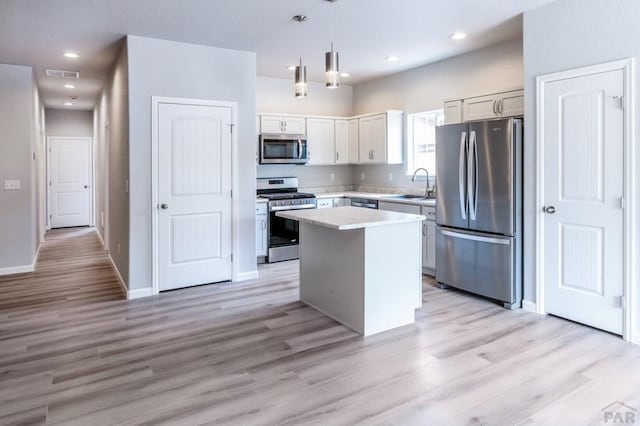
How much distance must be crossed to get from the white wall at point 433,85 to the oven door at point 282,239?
165 cm

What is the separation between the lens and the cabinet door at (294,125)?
21.2ft

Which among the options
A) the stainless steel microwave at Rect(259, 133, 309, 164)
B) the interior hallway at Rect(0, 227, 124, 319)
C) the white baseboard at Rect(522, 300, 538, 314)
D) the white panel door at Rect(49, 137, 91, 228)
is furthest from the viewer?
the white panel door at Rect(49, 137, 91, 228)

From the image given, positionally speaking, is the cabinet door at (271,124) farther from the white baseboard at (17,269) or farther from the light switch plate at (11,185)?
the white baseboard at (17,269)

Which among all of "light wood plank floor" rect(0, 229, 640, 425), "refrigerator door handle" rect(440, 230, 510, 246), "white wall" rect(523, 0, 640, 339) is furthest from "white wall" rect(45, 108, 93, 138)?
"white wall" rect(523, 0, 640, 339)

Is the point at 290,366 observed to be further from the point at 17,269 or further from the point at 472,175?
the point at 17,269

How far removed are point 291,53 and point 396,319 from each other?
3398 mm

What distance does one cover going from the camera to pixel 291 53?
5270 millimetres

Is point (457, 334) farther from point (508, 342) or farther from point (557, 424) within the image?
point (557, 424)

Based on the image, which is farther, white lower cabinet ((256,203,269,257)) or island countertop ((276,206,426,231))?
white lower cabinet ((256,203,269,257))

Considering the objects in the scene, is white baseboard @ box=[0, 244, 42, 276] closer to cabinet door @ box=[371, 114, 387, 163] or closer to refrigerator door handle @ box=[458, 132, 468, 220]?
cabinet door @ box=[371, 114, 387, 163]

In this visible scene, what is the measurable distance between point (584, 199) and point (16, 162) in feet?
20.8

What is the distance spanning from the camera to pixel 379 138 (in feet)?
20.9

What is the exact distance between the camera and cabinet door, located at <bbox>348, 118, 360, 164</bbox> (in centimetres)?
684

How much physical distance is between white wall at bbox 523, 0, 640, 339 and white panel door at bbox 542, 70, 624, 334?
0.41ft
